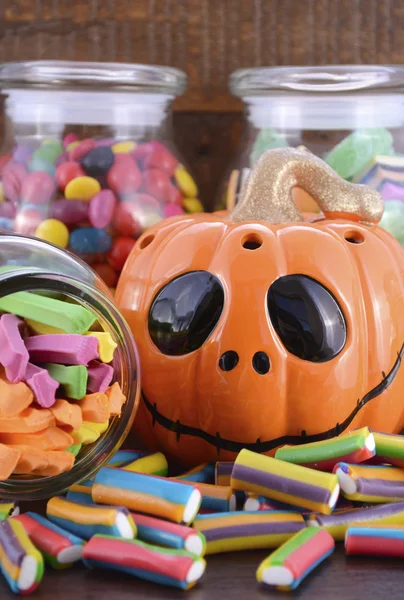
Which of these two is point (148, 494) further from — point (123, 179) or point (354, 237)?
point (123, 179)

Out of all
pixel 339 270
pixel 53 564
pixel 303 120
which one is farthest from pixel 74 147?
pixel 53 564

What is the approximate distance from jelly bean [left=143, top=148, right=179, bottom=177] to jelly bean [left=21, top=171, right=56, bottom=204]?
11 centimetres

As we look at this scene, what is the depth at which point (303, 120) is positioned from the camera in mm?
1000

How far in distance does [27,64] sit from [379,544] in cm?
66

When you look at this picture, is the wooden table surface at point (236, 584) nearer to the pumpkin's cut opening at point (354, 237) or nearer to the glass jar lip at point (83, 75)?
the pumpkin's cut opening at point (354, 237)

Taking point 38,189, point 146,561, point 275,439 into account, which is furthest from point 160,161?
point 146,561

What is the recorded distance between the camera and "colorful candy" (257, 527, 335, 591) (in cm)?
53

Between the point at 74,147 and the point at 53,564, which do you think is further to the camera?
the point at 74,147

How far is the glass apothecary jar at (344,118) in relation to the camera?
948 mm

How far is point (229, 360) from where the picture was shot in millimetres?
709

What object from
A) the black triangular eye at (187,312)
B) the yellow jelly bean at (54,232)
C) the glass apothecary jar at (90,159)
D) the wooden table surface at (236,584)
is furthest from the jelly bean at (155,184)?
the wooden table surface at (236,584)

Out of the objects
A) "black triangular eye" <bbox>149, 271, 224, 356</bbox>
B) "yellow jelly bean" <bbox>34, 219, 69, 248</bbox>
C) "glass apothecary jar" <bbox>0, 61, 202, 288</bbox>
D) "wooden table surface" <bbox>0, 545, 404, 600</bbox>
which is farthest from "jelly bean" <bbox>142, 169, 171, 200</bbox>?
"wooden table surface" <bbox>0, 545, 404, 600</bbox>

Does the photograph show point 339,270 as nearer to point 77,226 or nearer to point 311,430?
point 311,430

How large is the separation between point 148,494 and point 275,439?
15 centimetres
